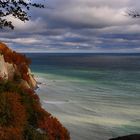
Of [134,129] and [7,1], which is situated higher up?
[7,1]

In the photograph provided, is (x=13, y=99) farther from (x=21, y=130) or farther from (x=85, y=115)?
(x=85, y=115)

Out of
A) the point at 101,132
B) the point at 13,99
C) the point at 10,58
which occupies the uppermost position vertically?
the point at 10,58

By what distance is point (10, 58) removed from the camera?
48.2m

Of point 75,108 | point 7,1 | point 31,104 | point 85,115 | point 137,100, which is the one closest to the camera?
point 7,1

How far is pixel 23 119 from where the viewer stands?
22547 mm

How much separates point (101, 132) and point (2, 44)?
21865mm

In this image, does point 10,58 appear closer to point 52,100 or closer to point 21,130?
point 52,100

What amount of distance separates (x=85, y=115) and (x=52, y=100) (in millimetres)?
9968

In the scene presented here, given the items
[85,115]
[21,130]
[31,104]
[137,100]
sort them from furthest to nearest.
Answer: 1. [137,100]
2. [85,115]
3. [31,104]
4. [21,130]

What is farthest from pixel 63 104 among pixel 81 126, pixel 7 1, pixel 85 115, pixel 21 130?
pixel 7 1

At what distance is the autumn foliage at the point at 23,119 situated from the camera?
21172 millimetres

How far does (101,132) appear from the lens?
3500cm

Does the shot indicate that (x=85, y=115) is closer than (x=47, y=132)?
No

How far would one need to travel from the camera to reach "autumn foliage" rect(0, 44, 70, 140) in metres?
21.2
